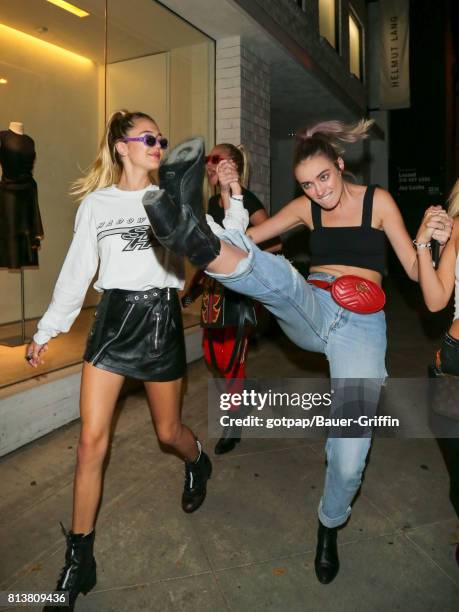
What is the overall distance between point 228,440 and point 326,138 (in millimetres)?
2210

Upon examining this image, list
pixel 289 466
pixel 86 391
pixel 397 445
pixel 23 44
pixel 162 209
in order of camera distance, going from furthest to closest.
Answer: pixel 23 44 → pixel 397 445 → pixel 289 466 → pixel 86 391 → pixel 162 209

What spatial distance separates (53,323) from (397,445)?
8.95 feet

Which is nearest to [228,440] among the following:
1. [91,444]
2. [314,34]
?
[91,444]

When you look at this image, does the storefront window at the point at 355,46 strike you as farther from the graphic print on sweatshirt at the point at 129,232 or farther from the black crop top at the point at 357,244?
the graphic print on sweatshirt at the point at 129,232

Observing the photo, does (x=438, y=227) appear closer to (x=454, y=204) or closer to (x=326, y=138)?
(x=454, y=204)

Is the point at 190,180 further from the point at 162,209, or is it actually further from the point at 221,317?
the point at 221,317

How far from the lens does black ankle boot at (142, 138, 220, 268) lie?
1.50 metres

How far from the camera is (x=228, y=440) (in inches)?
140

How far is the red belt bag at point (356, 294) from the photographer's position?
82.2 inches

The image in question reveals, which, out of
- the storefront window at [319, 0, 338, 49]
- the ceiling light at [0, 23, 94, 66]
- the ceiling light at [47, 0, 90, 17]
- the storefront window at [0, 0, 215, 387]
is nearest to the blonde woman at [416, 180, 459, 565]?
the storefront window at [0, 0, 215, 387]

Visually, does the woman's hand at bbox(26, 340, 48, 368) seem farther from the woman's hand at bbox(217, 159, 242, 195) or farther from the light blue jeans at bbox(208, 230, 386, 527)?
the woman's hand at bbox(217, 159, 242, 195)

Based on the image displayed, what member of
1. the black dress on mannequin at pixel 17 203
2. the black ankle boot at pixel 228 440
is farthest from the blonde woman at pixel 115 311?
the black dress on mannequin at pixel 17 203

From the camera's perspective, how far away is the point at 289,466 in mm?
3346

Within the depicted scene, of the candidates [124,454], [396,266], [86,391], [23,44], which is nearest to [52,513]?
[124,454]
